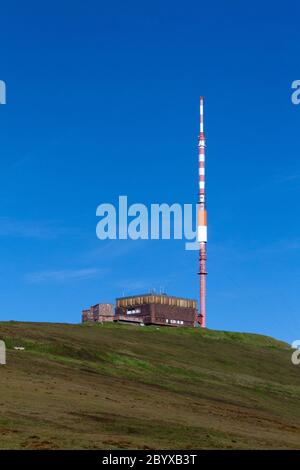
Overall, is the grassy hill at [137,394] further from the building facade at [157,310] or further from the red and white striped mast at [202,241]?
the red and white striped mast at [202,241]

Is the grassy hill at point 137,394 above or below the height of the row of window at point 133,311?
below

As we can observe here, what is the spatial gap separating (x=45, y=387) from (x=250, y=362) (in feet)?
173

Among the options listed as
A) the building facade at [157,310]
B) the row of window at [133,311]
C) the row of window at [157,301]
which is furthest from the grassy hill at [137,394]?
the row of window at [133,311]

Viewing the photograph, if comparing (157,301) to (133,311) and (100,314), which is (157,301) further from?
(100,314)

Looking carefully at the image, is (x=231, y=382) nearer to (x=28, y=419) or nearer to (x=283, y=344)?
(x=28, y=419)

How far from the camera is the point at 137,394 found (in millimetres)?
54406

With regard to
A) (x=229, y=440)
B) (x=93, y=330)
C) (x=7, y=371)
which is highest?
(x=93, y=330)

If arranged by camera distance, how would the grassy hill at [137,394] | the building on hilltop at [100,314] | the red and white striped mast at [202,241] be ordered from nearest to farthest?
the grassy hill at [137,394], the building on hilltop at [100,314], the red and white striped mast at [202,241]

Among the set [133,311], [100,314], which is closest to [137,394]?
[100,314]

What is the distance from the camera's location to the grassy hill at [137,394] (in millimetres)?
36625

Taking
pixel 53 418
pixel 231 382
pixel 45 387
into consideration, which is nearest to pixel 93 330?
pixel 231 382

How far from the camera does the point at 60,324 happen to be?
4067 inches

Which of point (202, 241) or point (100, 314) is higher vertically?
point (202, 241)

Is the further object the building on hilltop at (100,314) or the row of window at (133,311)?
the row of window at (133,311)
